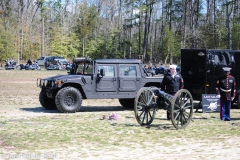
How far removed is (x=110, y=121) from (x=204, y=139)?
3520 mm

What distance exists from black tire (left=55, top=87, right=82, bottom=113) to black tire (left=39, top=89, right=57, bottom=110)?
1278 mm

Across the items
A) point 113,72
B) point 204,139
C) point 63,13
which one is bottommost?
point 204,139

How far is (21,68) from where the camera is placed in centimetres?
5375

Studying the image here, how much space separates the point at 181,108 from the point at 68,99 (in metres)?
5.09

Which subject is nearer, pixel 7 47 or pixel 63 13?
pixel 7 47

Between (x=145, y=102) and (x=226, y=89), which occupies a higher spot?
(x=226, y=89)

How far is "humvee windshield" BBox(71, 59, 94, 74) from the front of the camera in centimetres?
1591

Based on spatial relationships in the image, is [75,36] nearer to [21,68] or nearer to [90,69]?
[21,68]

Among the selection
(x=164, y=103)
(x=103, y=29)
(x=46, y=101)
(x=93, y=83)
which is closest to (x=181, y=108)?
(x=164, y=103)

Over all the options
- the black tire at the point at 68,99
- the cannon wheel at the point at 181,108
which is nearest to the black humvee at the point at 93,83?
the black tire at the point at 68,99

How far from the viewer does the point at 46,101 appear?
1611 centimetres

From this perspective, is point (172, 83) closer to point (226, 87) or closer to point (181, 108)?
point (181, 108)

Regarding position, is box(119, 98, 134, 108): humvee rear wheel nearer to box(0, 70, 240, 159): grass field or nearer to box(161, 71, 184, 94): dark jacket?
box(0, 70, 240, 159): grass field

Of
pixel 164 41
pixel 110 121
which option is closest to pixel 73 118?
pixel 110 121
